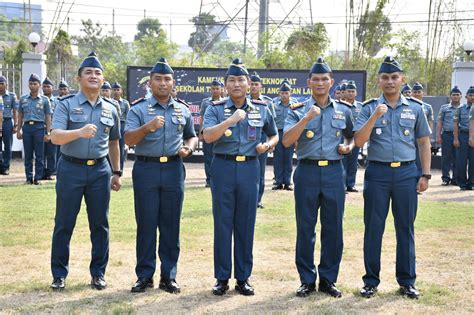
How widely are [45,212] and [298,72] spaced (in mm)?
10118

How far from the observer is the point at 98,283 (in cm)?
618

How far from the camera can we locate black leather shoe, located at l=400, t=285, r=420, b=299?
5994 mm

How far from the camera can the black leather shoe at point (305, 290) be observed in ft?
19.6

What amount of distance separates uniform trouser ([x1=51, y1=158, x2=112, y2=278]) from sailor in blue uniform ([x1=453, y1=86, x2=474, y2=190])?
9467 mm

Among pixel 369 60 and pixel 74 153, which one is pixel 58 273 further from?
pixel 369 60

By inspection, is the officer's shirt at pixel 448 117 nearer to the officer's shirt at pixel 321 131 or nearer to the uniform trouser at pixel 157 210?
the officer's shirt at pixel 321 131

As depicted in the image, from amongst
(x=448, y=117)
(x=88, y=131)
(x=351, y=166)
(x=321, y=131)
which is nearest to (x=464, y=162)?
(x=448, y=117)

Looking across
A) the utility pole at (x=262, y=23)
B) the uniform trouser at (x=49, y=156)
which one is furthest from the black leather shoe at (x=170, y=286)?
the utility pole at (x=262, y=23)

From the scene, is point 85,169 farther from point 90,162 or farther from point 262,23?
point 262,23

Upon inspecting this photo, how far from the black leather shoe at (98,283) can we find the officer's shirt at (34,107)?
7829mm

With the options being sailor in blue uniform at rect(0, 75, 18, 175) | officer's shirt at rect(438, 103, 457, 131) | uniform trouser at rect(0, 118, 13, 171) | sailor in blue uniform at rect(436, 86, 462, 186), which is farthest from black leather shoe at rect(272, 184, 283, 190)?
uniform trouser at rect(0, 118, 13, 171)

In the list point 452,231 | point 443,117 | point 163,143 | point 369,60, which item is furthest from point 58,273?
point 369,60

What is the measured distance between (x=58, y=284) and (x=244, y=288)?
167cm

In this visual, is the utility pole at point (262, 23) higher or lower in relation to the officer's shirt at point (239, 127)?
higher
